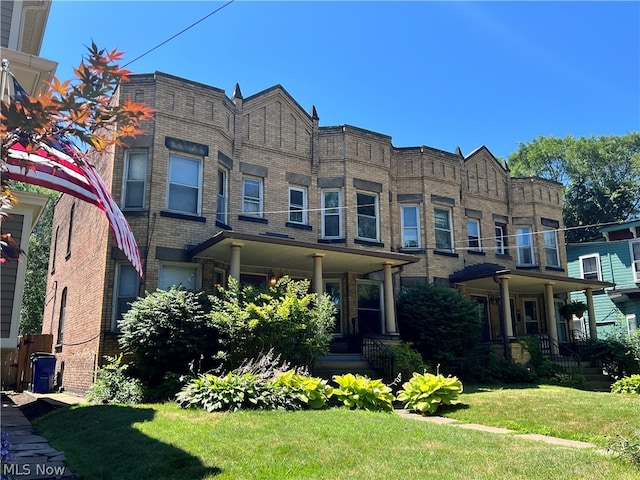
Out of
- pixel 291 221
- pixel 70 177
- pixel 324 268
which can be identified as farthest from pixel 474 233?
pixel 70 177

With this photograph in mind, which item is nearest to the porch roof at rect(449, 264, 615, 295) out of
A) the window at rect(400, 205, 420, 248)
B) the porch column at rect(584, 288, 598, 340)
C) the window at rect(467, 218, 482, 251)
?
the porch column at rect(584, 288, 598, 340)

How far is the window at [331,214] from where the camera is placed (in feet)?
60.2

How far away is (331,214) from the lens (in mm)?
18500

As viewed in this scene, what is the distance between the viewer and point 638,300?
26.8 metres

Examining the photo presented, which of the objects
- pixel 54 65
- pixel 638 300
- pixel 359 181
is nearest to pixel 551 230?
pixel 638 300

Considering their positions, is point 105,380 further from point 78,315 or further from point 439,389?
point 439,389

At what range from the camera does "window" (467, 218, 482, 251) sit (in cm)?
2183

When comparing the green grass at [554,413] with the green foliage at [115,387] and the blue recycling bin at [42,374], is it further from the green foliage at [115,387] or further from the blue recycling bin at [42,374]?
the blue recycling bin at [42,374]

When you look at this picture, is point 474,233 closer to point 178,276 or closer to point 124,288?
point 178,276

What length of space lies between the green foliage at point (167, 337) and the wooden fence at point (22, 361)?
782 centimetres

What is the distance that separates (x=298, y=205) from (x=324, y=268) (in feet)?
7.77

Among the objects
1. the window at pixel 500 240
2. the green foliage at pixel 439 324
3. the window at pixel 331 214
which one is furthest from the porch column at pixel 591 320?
the window at pixel 331 214

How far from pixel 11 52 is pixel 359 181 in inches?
476

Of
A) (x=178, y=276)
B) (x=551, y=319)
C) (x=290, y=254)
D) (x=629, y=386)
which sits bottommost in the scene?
(x=629, y=386)
